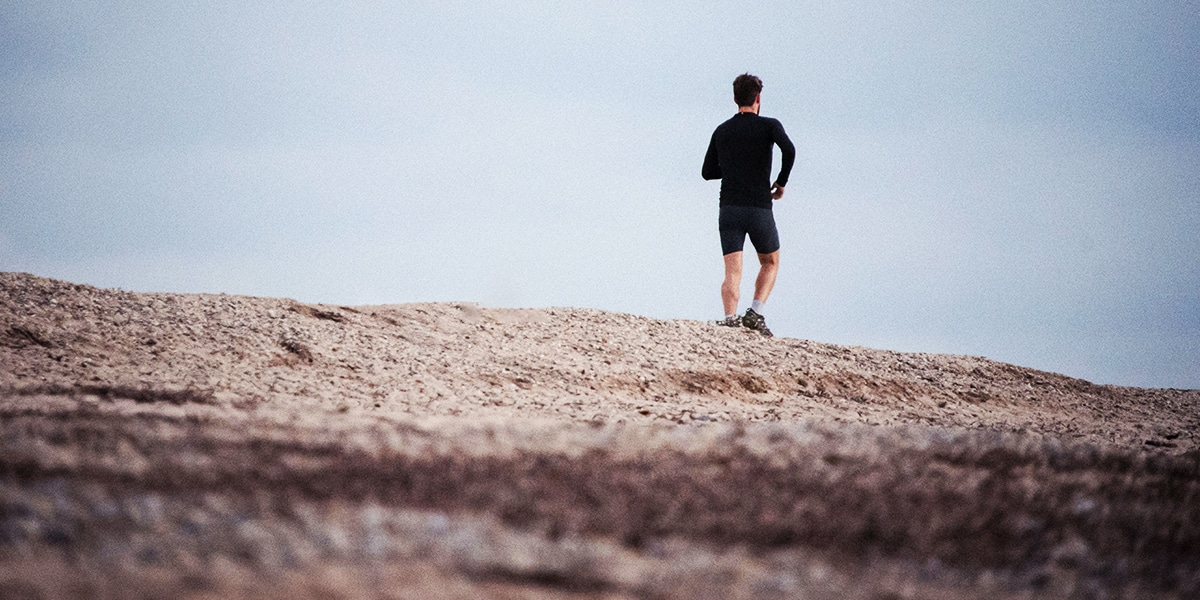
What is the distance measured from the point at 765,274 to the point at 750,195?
2.95 ft

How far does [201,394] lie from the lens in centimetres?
598

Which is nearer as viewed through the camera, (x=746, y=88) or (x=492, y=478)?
(x=492, y=478)

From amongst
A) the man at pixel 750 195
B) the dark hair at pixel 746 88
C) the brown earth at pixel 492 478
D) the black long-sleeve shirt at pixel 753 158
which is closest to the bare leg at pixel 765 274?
the man at pixel 750 195

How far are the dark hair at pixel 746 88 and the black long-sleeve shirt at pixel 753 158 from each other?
18 centimetres

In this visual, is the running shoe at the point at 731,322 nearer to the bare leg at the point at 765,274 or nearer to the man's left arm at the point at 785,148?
the bare leg at the point at 765,274

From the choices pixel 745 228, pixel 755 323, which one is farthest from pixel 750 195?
pixel 755 323

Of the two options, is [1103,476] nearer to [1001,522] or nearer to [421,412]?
[1001,522]

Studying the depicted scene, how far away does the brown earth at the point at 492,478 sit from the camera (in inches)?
104

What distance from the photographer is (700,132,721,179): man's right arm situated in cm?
1080

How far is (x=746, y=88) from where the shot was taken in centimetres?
1048

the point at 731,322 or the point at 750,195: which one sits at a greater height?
the point at 750,195

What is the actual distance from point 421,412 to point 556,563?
348 centimetres

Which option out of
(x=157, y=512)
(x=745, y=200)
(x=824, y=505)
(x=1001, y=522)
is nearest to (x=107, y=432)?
(x=157, y=512)

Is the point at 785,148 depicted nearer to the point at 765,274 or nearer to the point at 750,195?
the point at 750,195
